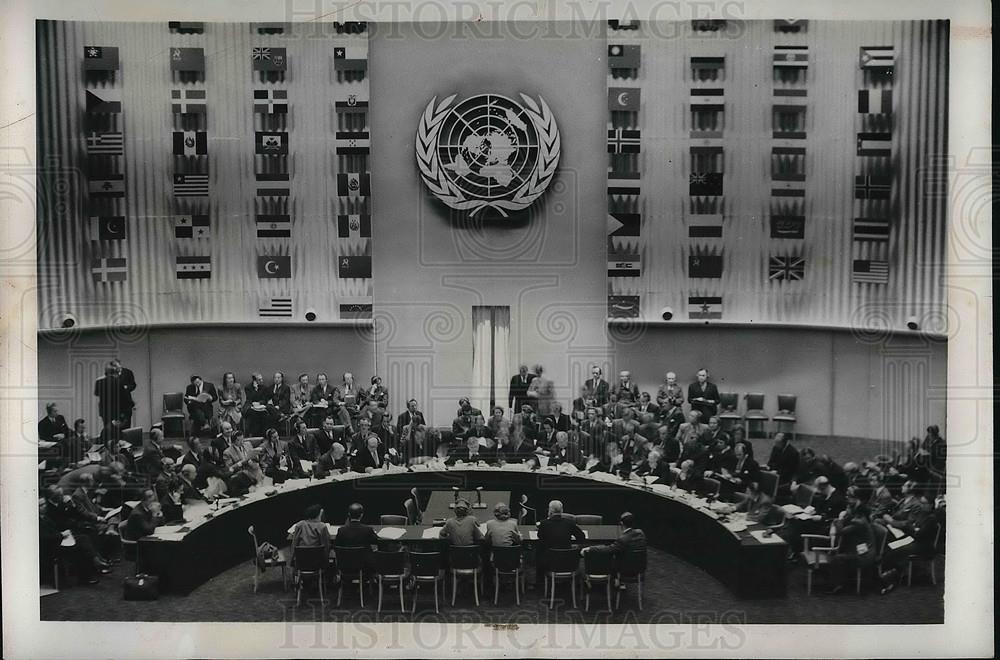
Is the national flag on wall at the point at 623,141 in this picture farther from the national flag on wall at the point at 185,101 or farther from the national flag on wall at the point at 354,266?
the national flag on wall at the point at 185,101

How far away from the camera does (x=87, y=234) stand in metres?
6.55

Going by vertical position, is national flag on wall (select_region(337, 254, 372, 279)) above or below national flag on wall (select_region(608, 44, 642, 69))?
below

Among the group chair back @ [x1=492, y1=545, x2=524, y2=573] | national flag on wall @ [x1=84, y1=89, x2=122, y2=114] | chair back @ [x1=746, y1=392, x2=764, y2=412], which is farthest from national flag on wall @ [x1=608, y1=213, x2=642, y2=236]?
national flag on wall @ [x1=84, y1=89, x2=122, y2=114]

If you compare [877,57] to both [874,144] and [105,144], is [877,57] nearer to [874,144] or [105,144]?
[874,144]

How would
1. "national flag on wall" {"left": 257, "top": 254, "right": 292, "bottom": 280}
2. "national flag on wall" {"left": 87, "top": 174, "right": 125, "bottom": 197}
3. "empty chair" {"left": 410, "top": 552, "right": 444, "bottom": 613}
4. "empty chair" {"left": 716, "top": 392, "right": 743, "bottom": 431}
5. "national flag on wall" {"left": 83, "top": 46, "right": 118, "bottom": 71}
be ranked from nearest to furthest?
"empty chair" {"left": 410, "top": 552, "right": 444, "bottom": 613} → "national flag on wall" {"left": 83, "top": 46, "right": 118, "bottom": 71} → "national flag on wall" {"left": 87, "top": 174, "right": 125, "bottom": 197} → "national flag on wall" {"left": 257, "top": 254, "right": 292, "bottom": 280} → "empty chair" {"left": 716, "top": 392, "right": 743, "bottom": 431}

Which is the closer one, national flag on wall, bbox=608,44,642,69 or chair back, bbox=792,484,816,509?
chair back, bbox=792,484,816,509

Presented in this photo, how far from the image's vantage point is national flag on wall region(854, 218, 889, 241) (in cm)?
661

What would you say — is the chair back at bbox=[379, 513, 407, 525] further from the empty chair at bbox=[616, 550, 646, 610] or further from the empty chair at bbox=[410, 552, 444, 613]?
the empty chair at bbox=[616, 550, 646, 610]

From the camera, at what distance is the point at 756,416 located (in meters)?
6.99

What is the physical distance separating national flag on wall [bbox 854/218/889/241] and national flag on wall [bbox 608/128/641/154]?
219 centimetres

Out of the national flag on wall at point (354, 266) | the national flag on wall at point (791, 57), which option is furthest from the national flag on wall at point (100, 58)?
the national flag on wall at point (791, 57)

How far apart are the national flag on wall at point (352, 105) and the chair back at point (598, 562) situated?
4.73m

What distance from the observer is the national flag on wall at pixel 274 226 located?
6.77 m

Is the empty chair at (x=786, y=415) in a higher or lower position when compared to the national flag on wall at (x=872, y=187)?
lower
